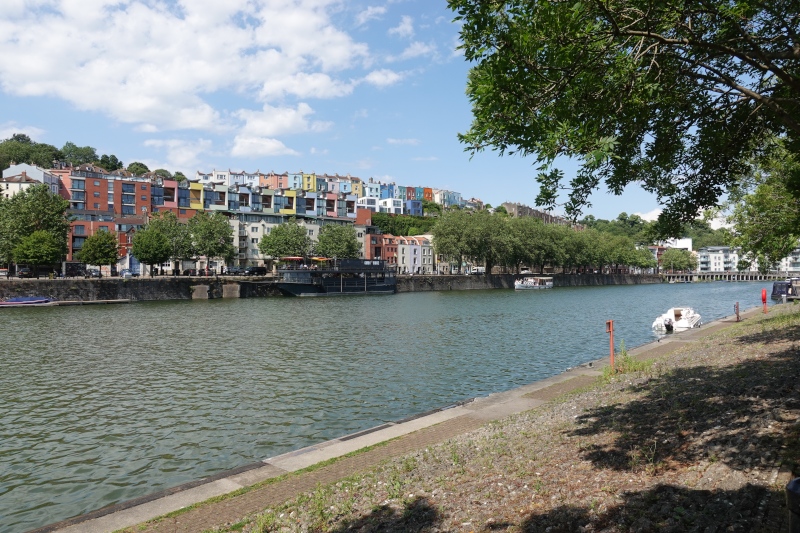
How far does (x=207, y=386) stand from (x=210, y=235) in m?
84.7

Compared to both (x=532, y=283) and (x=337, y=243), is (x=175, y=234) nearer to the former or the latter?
(x=337, y=243)

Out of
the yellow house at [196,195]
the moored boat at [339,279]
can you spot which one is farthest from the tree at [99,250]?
the yellow house at [196,195]

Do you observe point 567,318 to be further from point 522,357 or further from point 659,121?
point 659,121

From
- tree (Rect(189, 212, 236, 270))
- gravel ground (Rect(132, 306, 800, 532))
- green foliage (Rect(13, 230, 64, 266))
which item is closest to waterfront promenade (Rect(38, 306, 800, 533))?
gravel ground (Rect(132, 306, 800, 532))

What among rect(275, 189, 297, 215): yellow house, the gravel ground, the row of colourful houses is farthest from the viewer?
rect(275, 189, 297, 215): yellow house

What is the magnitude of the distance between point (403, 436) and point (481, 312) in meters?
45.3

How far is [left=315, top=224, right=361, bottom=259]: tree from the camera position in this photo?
11988cm

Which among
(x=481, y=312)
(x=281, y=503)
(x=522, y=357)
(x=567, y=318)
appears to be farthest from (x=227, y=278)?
(x=281, y=503)

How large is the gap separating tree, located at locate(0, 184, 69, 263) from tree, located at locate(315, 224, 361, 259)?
1920 inches

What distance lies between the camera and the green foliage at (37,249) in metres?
77.2

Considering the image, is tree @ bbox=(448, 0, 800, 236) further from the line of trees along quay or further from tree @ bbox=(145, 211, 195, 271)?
the line of trees along quay

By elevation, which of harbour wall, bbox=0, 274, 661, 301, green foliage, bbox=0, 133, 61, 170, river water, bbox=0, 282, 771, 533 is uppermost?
green foliage, bbox=0, 133, 61, 170

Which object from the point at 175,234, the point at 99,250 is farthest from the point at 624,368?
the point at 175,234

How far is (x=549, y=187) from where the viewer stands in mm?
10281
